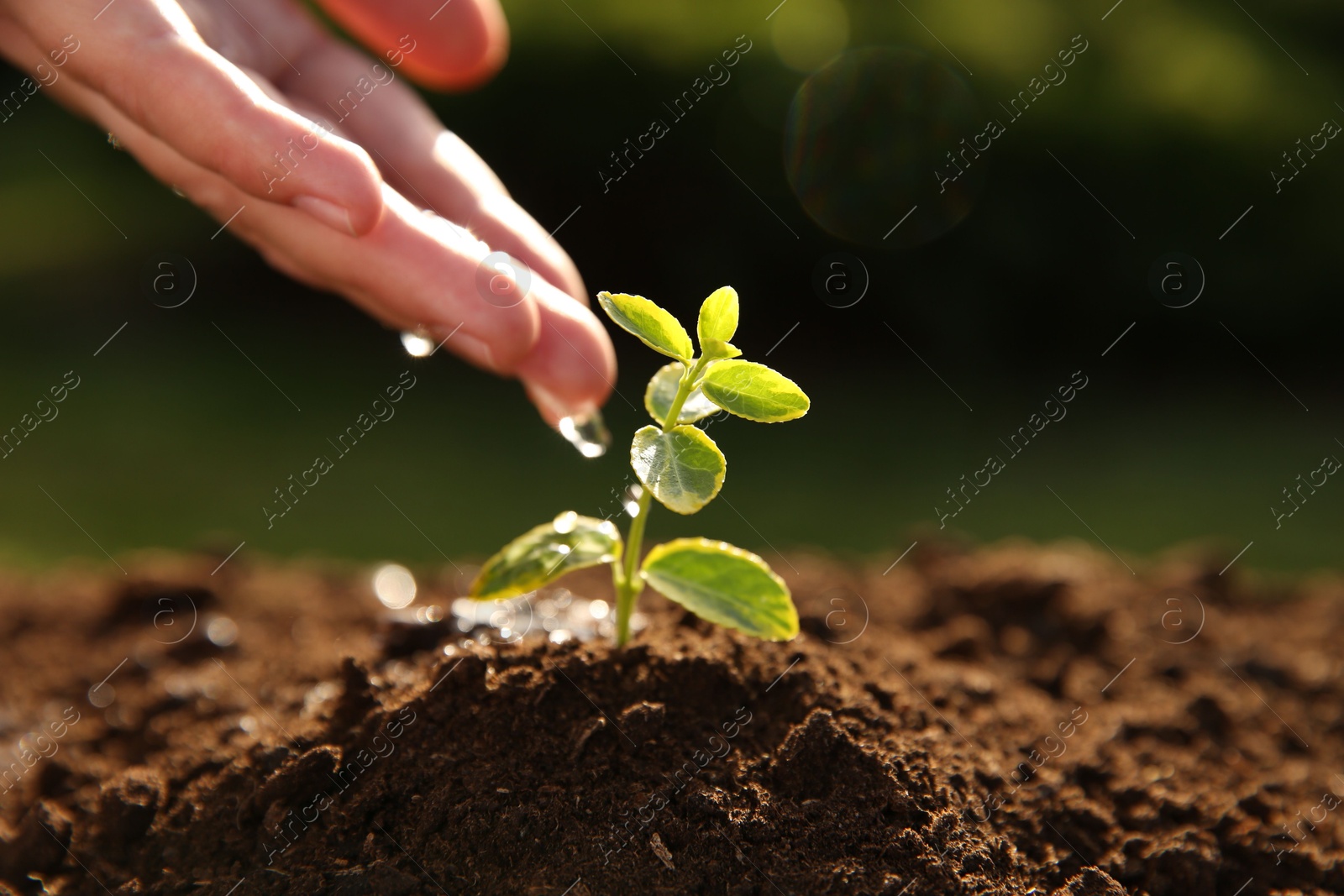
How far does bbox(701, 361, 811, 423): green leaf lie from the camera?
1182mm

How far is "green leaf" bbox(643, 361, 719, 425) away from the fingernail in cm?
44

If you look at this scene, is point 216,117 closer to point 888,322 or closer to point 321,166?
point 321,166

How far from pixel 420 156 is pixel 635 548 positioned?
0.92m

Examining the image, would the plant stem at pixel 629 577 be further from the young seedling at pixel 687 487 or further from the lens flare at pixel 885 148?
the lens flare at pixel 885 148

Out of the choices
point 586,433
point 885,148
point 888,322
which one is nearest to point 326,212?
point 586,433

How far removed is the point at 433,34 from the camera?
2123mm

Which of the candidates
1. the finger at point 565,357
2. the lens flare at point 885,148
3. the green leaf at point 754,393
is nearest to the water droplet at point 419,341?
the finger at point 565,357

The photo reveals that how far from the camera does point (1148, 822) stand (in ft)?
4.47

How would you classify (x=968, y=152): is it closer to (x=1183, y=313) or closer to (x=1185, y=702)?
(x=1183, y=313)

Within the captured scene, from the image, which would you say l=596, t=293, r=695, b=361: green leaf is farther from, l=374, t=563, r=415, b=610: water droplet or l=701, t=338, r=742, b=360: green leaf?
l=374, t=563, r=415, b=610: water droplet

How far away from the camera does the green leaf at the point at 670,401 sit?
49.4 inches

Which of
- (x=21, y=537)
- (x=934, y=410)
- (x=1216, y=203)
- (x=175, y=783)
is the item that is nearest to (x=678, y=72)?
(x=934, y=410)

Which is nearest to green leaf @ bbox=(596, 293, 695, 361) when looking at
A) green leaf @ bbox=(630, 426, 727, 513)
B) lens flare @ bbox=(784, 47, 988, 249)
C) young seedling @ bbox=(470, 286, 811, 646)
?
young seedling @ bbox=(470, 286, 811, 646)

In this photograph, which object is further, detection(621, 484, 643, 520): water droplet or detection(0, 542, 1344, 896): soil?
detection(621, 484, 643, 520): water droplet
